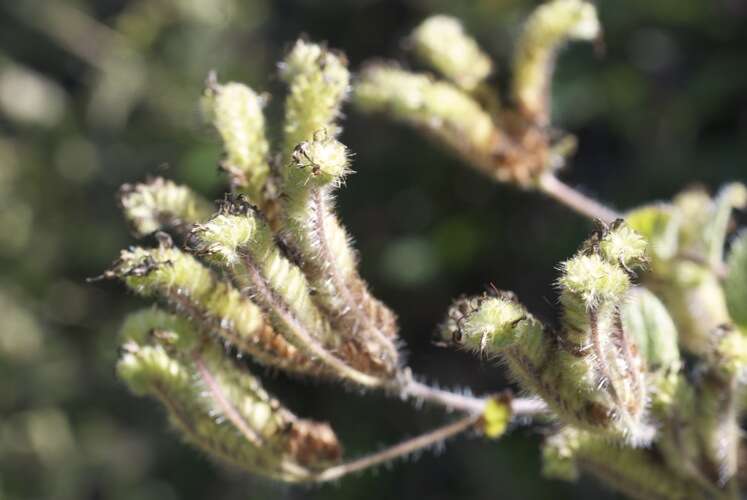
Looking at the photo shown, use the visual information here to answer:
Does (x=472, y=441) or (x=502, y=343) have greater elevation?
(x=472, y=441)

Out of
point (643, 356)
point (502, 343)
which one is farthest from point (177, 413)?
point (643, 356)

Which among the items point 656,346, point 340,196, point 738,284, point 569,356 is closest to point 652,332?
point 656,346

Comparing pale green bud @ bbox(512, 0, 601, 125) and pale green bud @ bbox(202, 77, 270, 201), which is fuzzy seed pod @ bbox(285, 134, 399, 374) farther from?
pale green bud @ bbox(512, 0, 601, 125)

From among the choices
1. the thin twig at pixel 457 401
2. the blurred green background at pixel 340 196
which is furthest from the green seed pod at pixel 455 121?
the blurred green background at pixel 340 196

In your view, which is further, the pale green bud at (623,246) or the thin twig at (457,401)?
the thin twig at (457,401)

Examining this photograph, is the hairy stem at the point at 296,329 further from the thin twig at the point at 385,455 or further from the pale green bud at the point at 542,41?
the pale green bud at the point at 542,41

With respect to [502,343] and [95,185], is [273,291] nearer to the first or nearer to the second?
[502,343]

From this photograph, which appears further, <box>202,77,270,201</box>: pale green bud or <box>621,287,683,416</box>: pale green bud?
<box>621,287,683,416</box>: pale green bud

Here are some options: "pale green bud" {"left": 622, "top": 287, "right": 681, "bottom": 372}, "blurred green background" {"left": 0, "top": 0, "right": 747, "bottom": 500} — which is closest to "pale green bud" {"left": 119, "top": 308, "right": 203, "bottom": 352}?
"pale green bud" {"left": 622, "top": 287, "right": 681, "bottom": 372}
